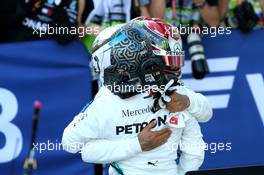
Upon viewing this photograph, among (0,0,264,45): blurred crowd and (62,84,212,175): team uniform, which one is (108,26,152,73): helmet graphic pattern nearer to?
(62,84,212,175): team uniform

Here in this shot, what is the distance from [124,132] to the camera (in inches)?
122

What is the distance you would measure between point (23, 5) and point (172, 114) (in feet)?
7.72

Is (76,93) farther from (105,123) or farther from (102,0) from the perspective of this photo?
(105,123)

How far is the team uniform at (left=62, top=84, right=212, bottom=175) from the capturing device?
120 inches

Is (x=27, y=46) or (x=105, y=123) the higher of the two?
(x=27, y=46)

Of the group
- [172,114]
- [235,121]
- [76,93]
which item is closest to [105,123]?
[172,114]

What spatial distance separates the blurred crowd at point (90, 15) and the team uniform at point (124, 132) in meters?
2.02

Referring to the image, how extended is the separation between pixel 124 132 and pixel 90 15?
2.23 metres

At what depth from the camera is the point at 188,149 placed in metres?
3.24

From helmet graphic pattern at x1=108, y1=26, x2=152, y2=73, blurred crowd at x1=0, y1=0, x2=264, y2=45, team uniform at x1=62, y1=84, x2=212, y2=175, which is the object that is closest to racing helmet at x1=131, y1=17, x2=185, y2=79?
helmet graphic pattern at x1=108, y1=26, x2=152, y2=73

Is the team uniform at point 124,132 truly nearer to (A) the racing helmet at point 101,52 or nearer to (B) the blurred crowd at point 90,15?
(A) the racing helmet at point 101,52

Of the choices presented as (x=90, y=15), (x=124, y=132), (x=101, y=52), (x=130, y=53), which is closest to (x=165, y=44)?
(x=130, y=53)

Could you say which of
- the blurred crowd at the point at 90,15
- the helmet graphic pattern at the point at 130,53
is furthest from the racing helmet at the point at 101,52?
the blurred crowd at the point at 90,15

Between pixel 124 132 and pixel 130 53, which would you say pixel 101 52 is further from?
pixel 124 132
